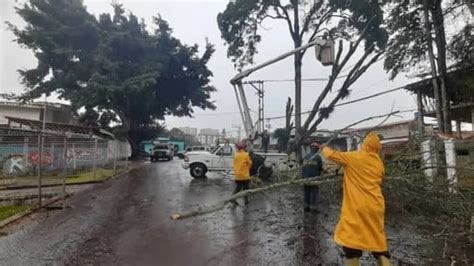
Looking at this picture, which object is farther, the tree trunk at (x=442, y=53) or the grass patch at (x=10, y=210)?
the tree trunk at (x=442, y=53)

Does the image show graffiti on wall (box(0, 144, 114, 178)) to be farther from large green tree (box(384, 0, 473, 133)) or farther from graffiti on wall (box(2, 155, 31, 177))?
large green tree (box(384, 0, 473, 133))

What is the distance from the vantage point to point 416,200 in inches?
311

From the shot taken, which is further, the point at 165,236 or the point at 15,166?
the point at 15,166

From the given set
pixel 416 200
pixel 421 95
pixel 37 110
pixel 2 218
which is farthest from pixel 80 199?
pixel 37 110

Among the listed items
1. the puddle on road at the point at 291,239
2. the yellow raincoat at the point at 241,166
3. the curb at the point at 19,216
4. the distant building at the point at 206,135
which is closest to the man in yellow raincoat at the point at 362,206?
the puddle on road at the point at 291,239

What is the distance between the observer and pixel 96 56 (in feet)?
109

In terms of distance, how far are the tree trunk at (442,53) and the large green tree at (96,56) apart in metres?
21.4

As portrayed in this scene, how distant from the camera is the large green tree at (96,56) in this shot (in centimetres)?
3256

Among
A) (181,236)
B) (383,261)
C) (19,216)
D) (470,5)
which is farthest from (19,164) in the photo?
(470,5)

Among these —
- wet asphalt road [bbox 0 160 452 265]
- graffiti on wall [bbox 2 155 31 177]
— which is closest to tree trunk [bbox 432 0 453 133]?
wet asphalt road [bbox 0 160 452 265]

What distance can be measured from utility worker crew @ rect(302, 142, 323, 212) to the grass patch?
710 centimetres

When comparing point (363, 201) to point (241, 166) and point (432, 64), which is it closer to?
point (241, 166)

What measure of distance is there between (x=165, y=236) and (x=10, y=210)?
5.46 meters

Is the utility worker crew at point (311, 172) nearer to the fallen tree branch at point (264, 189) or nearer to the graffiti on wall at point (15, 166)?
the fallen tree branch at point (264, 189)
